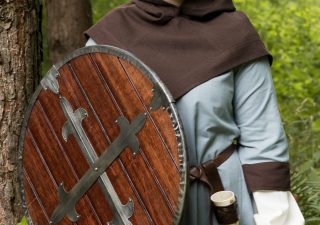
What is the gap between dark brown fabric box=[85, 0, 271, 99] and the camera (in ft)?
8.29

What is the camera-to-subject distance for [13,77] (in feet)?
10.5

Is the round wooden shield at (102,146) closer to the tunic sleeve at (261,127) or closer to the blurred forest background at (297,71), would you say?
the tunic sleeve at (261,127)

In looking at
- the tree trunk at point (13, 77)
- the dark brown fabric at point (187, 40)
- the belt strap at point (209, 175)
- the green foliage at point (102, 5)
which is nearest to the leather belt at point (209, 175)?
the belt strap at point (209, 175)

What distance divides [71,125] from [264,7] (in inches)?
330

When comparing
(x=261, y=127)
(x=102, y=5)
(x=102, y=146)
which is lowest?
(x=102, y=5)

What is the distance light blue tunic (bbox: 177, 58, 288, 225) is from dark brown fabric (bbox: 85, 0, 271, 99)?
0.16 ft

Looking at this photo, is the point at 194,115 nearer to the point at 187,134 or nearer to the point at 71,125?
the point at 187,134

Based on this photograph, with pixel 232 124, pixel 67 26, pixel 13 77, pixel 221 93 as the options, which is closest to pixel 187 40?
pixel 221 93

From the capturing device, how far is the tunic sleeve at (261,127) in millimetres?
2537

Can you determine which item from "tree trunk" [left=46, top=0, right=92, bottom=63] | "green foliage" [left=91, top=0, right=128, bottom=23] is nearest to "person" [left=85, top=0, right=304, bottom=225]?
"tree trunk" [left=46, top=0, right=92, bottom=63]

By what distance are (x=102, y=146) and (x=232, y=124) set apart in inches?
20.3

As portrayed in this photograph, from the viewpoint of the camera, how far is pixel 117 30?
2.64 m

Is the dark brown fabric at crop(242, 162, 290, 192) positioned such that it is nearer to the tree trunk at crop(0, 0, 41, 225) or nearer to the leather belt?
the leather belt

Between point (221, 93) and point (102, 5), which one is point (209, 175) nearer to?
point (221, 93)
